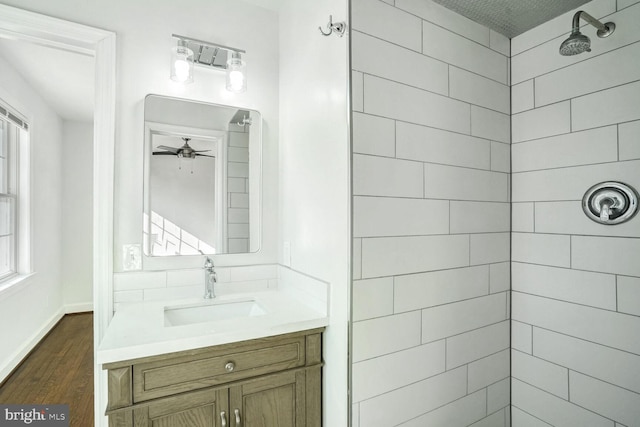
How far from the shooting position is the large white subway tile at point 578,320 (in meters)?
1.19

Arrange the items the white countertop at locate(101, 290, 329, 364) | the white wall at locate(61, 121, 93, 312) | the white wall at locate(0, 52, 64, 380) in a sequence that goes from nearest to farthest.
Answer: the white countertop at locate(101, 290, 329, 364), the white wall at locate(0, 52, 64, 380), the white wall at locate(61, 121, 93, 312)

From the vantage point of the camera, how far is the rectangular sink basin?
4.93 ft

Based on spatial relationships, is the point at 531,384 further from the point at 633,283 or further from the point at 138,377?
the point at 138,377

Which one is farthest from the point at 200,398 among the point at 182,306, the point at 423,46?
the point at 423,46

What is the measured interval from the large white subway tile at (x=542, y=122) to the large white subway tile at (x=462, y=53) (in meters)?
0.20

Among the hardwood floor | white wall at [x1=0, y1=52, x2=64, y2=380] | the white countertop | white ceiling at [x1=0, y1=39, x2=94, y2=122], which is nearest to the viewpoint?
the white countertop

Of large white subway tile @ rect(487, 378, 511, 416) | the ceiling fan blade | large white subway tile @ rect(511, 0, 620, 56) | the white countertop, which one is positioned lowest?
large white subway tile @ rect(487, 378, 511, 416)

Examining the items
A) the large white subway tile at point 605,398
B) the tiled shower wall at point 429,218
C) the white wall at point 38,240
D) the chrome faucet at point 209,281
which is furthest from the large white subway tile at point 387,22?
the white wall at point 38,240

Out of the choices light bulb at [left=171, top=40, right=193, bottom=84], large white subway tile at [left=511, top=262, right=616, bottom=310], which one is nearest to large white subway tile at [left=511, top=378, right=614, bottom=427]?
large white subway tile at [left=511, top=262, right=616, bottom=310]

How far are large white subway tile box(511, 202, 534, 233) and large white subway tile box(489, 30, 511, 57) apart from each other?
716mm

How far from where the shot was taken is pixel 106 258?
4.87 ft

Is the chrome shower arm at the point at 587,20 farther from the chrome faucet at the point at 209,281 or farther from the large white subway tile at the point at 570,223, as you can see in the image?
the chrome faucet at the point at 209,281

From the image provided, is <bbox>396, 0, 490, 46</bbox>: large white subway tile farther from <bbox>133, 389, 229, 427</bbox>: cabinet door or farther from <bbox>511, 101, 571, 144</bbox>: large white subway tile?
<bbox>133, 389, 229, 427</bbox>: cabinet door

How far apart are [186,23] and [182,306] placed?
1382 millimetres
